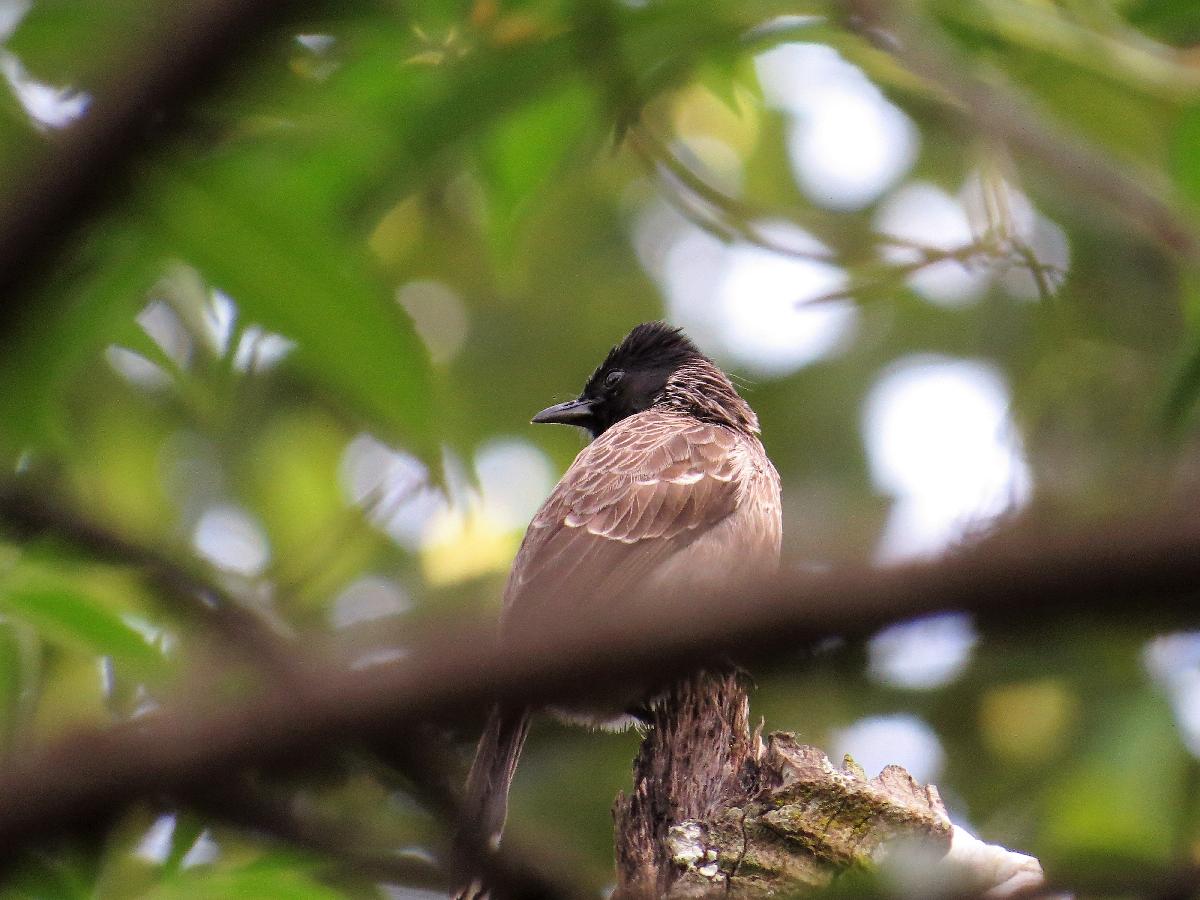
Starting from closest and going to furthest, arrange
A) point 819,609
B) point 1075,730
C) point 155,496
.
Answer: point 819,609 → point 1075,730 → point 155,496

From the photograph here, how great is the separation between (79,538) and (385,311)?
0.33 m

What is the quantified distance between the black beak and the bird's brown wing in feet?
3.09

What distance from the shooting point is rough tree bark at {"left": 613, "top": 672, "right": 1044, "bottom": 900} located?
3.78 m

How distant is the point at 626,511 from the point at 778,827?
2.68m

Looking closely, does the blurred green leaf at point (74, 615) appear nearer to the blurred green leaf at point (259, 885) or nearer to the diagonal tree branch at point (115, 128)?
the blurred green leaf at point (259, 885)

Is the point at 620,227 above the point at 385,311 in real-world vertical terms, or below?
below

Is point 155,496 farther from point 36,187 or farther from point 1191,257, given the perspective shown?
point 36,187

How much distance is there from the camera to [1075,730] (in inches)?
260

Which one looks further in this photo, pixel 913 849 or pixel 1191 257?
pixel 913 849

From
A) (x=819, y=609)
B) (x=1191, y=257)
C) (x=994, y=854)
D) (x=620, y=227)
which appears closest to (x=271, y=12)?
(x=819, y=609)

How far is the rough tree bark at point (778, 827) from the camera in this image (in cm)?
378

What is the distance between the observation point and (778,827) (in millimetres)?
3891

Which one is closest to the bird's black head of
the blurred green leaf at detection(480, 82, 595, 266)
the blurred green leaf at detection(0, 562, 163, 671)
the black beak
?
the black beak

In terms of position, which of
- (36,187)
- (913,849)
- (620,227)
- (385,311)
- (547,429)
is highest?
(36,187)
